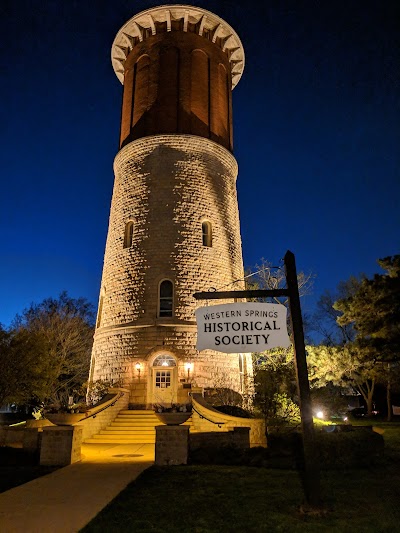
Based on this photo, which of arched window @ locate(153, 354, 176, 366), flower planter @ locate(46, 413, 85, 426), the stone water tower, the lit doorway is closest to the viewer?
flower planter @ locate(46, 413, 85, 426)

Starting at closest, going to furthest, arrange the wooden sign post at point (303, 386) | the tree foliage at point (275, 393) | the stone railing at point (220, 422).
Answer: the wooden sign post at point (303, 386) < the stone railing at point (220, 422) < the tree foliage at point (275, 393)

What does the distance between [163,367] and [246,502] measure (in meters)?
12.3

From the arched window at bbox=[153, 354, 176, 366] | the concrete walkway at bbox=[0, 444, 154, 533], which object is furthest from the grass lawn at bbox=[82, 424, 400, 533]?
the arched window at bbox=[153, 354, 176, 366]

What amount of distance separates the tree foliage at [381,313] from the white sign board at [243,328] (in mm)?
11808

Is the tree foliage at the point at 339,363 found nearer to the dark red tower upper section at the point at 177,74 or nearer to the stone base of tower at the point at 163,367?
the stone base of tower at the point at 163,367

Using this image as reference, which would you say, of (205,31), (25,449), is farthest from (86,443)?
(205,31)

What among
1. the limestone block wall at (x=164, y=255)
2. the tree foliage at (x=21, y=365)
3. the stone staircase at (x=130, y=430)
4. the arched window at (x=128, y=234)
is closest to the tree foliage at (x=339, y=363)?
the limestone block wall at (x=164, y=255)

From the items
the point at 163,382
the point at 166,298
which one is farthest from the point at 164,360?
the point at 166,298

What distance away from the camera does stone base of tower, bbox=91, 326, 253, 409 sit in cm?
1862

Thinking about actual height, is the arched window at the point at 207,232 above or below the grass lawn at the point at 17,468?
above

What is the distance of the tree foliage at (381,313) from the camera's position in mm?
17219

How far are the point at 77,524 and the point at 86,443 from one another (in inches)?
379

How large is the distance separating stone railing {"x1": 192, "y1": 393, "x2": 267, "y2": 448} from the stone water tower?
2.97m

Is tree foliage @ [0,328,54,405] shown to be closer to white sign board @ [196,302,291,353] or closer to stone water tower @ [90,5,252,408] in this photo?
stone water tower @ [90,5,252,408]
